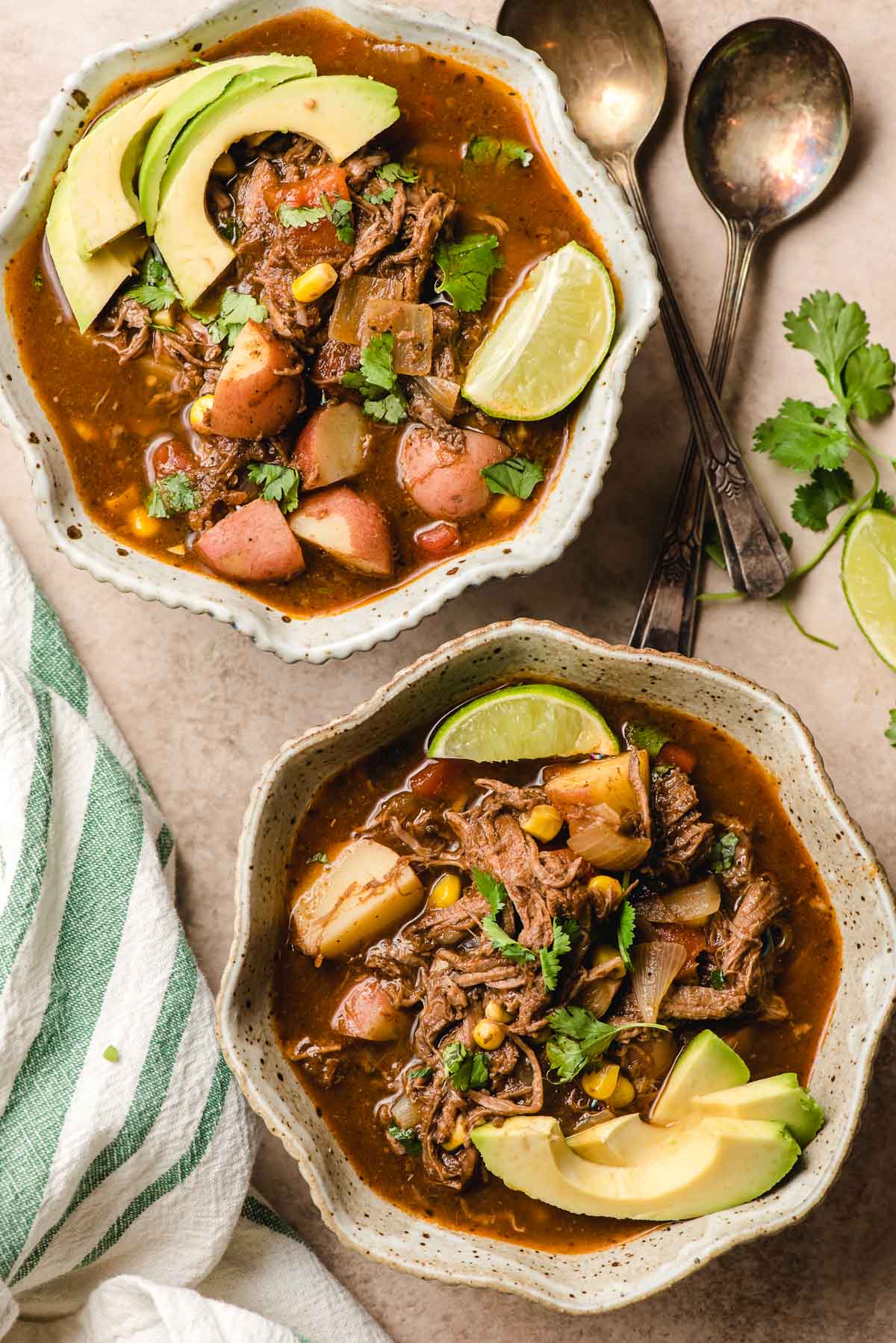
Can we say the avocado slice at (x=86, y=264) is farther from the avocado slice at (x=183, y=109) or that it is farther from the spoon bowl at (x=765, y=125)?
the spoon bowl at (x=765, y=125)

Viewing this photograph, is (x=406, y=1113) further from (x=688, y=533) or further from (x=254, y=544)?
(x=688, y=533)

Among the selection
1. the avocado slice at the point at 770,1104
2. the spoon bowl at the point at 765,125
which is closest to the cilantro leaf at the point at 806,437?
the spoon bowl at the point at 765,125

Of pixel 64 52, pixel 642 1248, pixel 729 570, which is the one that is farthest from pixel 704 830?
pixel 64 52

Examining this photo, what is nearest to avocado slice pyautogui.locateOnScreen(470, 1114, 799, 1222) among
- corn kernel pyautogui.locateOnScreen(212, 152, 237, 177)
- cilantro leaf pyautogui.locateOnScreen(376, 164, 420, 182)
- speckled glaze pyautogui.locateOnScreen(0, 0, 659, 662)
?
speckled glaze pyautogui.locateOnScreen(0, 0, 659, 662)

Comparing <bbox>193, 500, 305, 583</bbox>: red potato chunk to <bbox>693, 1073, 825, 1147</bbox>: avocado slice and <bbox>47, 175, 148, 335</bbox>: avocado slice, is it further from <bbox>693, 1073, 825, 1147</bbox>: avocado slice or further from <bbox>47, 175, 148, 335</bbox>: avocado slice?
<bbox>693, 1073, 825, 1147</bbox>: avocado slice

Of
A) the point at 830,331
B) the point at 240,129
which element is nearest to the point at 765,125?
the point at 830,331

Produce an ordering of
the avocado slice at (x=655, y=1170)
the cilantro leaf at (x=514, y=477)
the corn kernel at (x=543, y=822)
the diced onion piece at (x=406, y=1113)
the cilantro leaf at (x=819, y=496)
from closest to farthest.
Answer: the avocado slice at (x=655, y=1170) → the corn kernel at (x=543, y=822) → the diced onion piece at (x=406, y=1113) → the cilantro leaf at (x=514, y=477) → the cilantro leaf at (x=819, y=496)
